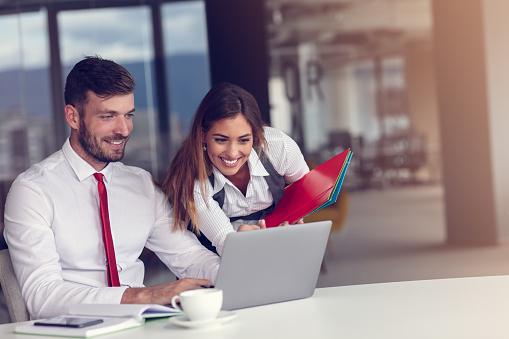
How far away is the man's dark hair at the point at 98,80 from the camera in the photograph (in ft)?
6.67

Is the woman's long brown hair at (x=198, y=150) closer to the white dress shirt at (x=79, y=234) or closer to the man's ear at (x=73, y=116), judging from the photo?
the white dress shirt at (x=79, y=234)

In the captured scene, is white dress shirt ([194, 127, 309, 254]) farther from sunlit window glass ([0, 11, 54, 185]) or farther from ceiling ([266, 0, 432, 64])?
ceiling ([266, 0, 432, 64])

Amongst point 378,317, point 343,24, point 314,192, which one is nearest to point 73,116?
point 314,192

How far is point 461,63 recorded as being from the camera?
7230mm

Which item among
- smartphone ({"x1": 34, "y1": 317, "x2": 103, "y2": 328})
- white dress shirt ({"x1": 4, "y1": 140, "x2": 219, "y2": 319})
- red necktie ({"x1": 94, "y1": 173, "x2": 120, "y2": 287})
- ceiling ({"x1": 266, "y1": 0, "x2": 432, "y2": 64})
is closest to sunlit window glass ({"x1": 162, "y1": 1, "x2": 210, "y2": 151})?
ceiling ({"x1": 266, "y1": 0, "x2": 432, "y2": 64})

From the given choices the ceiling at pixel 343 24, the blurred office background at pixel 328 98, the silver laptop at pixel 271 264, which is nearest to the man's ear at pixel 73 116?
the silver laptop at pixel 271 264

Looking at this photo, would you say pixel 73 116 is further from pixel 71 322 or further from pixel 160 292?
pixel 71 322

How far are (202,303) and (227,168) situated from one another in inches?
34.2

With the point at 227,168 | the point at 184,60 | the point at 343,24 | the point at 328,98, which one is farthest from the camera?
the point at 343,24

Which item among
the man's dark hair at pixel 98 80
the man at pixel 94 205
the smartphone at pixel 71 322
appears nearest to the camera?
the smartphone at pixel 71 322

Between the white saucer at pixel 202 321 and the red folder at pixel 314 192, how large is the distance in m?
0.53

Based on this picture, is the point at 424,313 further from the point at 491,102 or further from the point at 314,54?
the point at 314,54

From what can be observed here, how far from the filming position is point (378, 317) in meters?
1.42

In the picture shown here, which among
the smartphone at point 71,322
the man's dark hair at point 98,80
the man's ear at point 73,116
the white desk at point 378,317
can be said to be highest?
the man's dark hair at point 98,80
